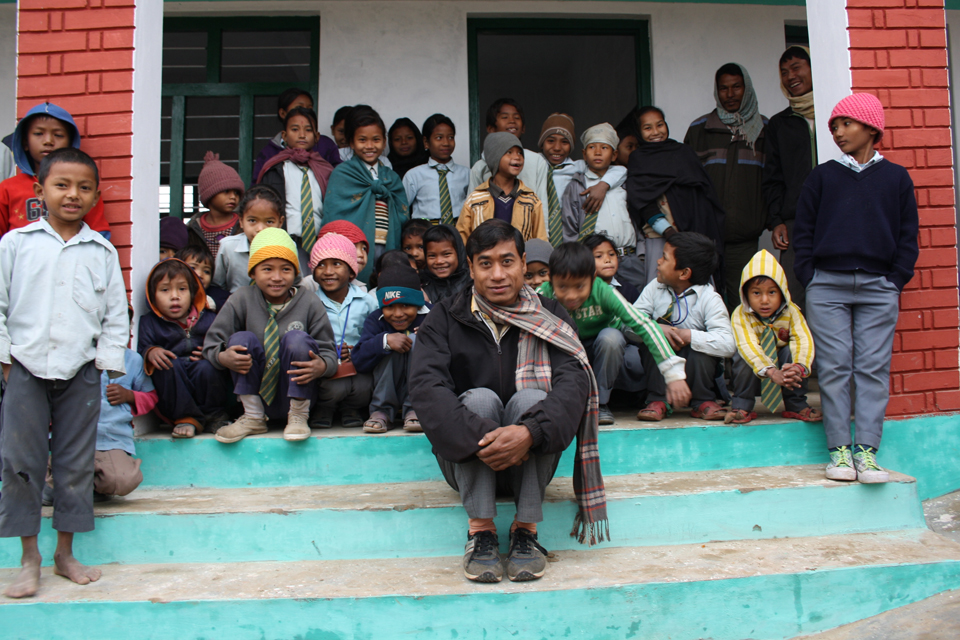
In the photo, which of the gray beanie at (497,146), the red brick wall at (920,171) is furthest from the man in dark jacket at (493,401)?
the red brick wall at (920,171)

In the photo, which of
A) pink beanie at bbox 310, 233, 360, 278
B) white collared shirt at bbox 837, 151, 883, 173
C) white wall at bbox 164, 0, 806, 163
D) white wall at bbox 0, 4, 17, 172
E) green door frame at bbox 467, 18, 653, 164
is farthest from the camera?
green door frame at bbox 467, 18, 653, 164

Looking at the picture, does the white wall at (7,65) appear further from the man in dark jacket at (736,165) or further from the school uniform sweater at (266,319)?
the man in dark jacket at (736,165)

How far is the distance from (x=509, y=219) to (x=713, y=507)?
98.4 inches

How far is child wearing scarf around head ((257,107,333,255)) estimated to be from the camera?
4.66 meters

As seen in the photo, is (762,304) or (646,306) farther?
(646,306)

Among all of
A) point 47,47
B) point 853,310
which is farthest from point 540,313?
point 47,47

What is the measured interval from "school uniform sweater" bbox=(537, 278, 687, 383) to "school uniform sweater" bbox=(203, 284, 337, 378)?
1.22 m

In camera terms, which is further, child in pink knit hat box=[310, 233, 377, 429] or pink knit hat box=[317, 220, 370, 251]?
pink knit hat box=[317, 220, 370, 251]

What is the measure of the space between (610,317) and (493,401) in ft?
4.81

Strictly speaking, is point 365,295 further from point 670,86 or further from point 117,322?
point 670,86

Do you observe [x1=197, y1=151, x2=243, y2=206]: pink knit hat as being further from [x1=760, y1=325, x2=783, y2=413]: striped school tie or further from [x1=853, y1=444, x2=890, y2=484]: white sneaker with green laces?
[x1=853, y1=444, x2=890, y2=484]: white sneaker with green laces

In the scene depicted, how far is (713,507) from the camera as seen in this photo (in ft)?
9.37

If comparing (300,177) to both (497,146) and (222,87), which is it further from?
(222,87)

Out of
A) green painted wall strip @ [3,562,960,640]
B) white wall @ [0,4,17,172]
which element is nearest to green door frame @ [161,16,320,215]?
white wall @ [0,4,17,172]
